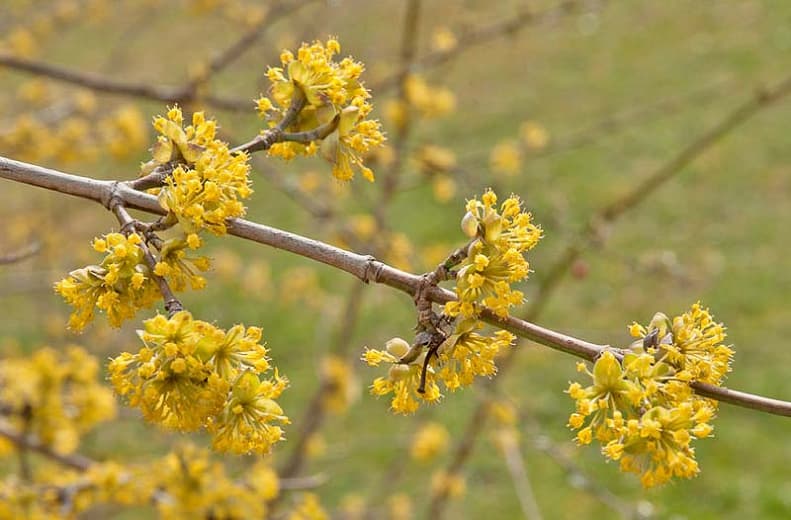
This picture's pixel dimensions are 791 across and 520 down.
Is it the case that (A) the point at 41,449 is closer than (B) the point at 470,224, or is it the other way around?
(B) the point at 470,224

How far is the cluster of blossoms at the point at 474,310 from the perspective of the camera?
1.29m

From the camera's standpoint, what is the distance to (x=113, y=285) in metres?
1.37

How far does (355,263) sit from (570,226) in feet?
13.8

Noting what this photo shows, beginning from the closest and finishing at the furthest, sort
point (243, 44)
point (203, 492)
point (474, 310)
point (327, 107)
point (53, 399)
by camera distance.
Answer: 1. point (474, 310)
2. point (327, 107)
3. point (203, 492)
4. point (53, 399)
5. point (243, 44)

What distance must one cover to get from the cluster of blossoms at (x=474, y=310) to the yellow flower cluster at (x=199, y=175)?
35 centimetres

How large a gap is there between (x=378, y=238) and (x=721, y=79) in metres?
7.45

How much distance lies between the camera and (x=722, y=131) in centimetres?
293

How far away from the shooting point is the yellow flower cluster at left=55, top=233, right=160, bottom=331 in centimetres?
135

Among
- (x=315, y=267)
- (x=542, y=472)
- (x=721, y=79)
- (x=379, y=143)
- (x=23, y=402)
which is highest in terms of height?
(x=721, y=79)

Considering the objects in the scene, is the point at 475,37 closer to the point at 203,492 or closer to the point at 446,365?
the point at 203,492

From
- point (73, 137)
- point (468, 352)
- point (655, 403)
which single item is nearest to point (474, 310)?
point (468, 352)

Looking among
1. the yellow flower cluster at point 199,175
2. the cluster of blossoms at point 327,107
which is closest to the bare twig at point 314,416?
the cluster of blossoms at point 327,107

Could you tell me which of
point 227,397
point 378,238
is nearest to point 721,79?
point 378,238

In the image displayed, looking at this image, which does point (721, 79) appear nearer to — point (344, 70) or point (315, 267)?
point (315, 267)
